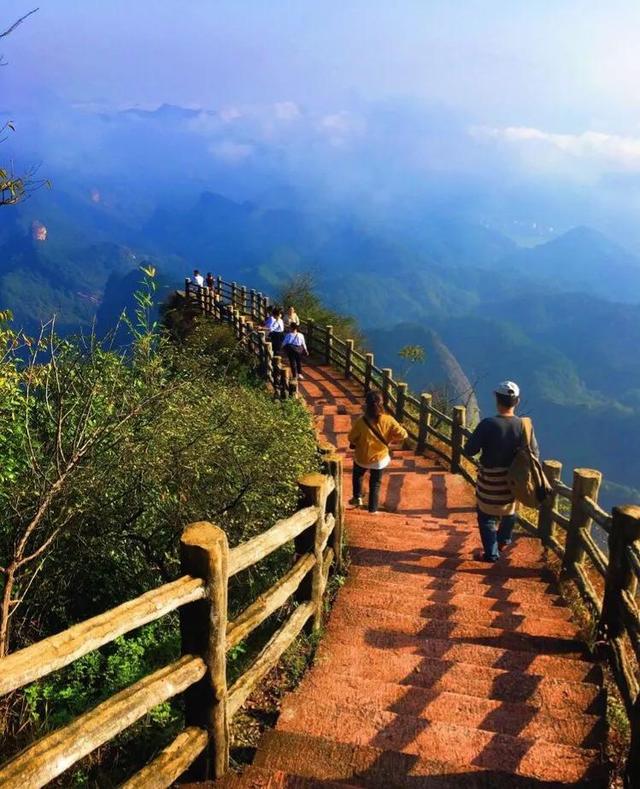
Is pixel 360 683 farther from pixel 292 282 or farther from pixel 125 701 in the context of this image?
pixel 292 282

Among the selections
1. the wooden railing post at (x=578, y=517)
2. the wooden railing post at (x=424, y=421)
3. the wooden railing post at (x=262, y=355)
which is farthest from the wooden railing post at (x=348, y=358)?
the wooden railing post at (x=578, y=517)

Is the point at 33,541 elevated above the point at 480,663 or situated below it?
above

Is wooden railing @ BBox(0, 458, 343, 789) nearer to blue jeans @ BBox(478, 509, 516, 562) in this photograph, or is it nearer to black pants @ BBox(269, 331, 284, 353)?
blue jeans @ BBox(478, 509, 516, 562)

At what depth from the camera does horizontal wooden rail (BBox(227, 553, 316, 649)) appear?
10.1ft

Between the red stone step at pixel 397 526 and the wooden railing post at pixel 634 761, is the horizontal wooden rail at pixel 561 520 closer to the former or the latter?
the red stone step at pixel 397 526

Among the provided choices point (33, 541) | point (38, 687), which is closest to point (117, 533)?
point (33, 541)

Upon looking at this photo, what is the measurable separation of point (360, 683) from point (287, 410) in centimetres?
665

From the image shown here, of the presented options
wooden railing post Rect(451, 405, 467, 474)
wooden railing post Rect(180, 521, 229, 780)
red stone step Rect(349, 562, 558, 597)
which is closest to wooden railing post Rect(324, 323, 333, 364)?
wooden railing post Rect(451, 405, 467, 474)

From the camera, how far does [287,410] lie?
10.3 meters

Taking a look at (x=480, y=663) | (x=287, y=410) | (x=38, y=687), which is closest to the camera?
(x=38, y=687)

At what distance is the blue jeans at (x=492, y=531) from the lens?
6.12m

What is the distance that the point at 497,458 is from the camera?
5.83 meters

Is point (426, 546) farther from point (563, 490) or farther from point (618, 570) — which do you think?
point (618, 570)

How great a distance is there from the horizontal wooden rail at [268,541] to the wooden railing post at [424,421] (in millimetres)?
7753
